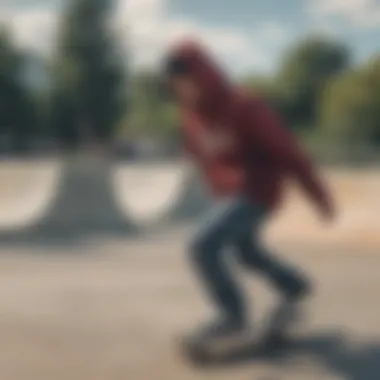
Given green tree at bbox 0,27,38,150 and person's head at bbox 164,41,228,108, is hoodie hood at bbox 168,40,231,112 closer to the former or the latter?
person's head at bbox 164,41,228,108

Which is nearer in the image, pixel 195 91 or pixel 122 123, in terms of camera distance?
pixel 122 123

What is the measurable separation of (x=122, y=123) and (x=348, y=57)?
59 cm

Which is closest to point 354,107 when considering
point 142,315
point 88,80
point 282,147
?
point 282,147

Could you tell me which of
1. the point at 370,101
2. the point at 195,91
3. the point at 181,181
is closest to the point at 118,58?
the point at 195,91

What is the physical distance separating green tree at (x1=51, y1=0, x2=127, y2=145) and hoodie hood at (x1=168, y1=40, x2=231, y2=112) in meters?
0.20

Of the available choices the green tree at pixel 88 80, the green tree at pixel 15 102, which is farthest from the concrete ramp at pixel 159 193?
the green tree at pixel 15 102

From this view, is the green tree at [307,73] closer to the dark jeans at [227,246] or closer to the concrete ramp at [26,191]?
the dark jeans at [227,246]

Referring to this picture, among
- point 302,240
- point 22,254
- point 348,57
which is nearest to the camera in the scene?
point 348,57

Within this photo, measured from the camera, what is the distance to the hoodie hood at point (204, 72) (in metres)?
2.04

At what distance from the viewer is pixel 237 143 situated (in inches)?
83.0

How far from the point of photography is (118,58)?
1899 mm

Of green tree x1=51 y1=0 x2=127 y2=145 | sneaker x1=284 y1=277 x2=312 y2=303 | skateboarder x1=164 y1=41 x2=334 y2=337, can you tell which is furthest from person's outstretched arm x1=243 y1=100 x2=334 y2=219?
green tree x1=51 y1=0 x2=127 y2=145

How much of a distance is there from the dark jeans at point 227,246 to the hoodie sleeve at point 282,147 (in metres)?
0.14

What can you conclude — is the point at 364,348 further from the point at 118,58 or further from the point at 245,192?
the point at 118,58
